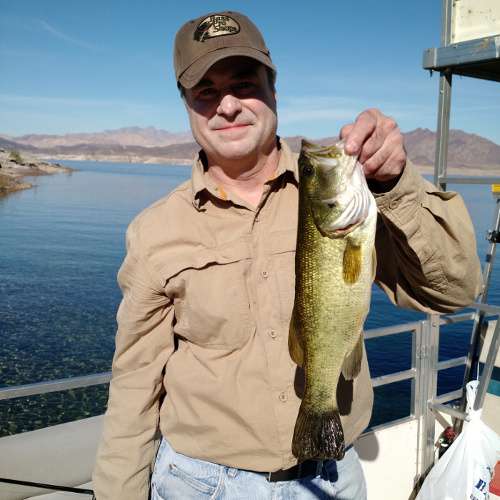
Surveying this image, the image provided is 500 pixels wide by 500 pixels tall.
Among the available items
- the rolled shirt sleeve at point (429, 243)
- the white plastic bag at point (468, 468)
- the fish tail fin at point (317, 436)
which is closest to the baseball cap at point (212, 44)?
the rolled shirt sleeve at point (429, 243)

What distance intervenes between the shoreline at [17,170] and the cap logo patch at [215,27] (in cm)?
6951

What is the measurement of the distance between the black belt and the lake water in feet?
37.8

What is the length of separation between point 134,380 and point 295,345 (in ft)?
2.89

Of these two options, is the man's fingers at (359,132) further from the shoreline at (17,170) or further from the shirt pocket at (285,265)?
the shoreline at (17,170)

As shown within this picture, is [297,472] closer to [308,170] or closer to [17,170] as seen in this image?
[308,170]

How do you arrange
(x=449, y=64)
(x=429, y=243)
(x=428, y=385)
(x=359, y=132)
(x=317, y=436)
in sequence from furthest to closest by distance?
(x=428, y=385) < (x=449, y=64) < (x=317, y=436) < (x=429, y=243) < (x=359, y=132)

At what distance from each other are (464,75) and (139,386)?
3.84m

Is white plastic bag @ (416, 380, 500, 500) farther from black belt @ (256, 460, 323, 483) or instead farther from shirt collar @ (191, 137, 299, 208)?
shirt collar @ (191, 137, 299, 208)

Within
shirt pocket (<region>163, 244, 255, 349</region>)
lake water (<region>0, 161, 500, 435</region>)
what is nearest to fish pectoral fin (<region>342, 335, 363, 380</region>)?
shirt pocket (<region>163, 244, 255, 349</region>)

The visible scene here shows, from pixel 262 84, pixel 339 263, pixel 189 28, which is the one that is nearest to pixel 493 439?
pixel 339 263

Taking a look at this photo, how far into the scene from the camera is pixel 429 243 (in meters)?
2.03

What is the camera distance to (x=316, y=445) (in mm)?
2133

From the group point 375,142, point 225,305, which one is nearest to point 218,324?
point 225,305

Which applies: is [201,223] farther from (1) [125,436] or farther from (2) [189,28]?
(1) [125,436]
